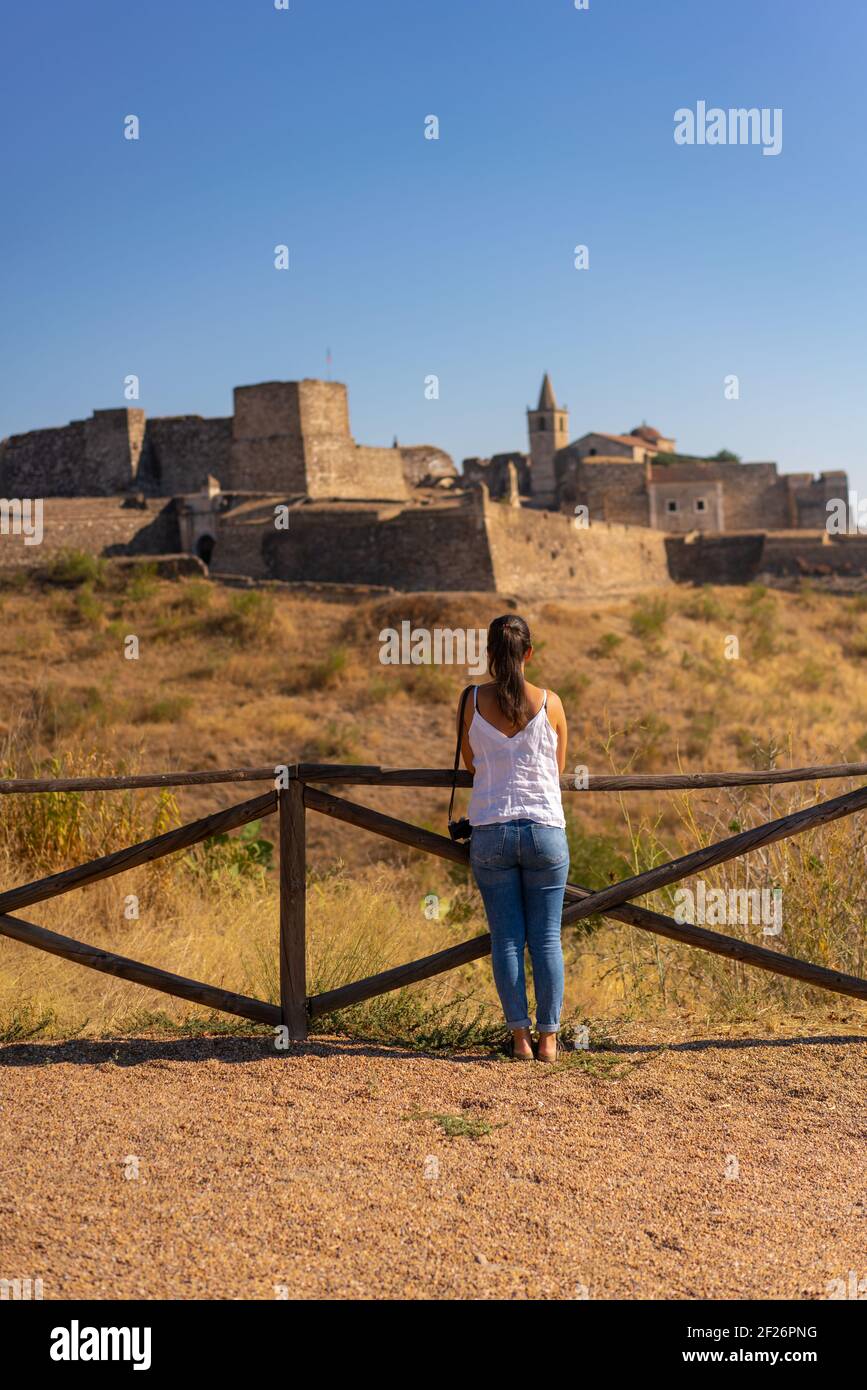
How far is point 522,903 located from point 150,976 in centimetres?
149

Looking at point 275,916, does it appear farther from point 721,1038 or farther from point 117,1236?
point 117,1236

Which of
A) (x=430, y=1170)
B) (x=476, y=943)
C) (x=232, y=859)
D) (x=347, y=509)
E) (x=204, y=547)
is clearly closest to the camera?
(x=430, y=1170)

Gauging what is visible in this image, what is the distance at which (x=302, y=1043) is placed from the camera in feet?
15.6

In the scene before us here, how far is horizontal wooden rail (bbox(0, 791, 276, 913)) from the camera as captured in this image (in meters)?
4.76

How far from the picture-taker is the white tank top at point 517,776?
14.8ft

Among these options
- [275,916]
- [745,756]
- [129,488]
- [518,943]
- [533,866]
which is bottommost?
[745,756]

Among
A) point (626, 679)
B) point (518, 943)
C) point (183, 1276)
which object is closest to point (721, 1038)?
point (518, 943)

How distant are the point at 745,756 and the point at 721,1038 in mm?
16819

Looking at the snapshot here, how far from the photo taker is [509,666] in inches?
176


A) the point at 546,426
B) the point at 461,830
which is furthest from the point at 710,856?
the point at 546,426

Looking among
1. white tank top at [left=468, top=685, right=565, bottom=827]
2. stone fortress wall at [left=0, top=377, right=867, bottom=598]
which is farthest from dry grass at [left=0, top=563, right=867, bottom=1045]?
stone fortress wall at [left=0, top=377, right=867, bottom=598]

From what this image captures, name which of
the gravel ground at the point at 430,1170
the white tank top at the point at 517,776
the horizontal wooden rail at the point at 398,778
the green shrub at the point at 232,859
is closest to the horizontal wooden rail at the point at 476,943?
the horizontal wooden rail at the point at 398,778

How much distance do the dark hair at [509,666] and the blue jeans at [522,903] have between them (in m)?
0.41

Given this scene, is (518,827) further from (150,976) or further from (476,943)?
(150,976)
